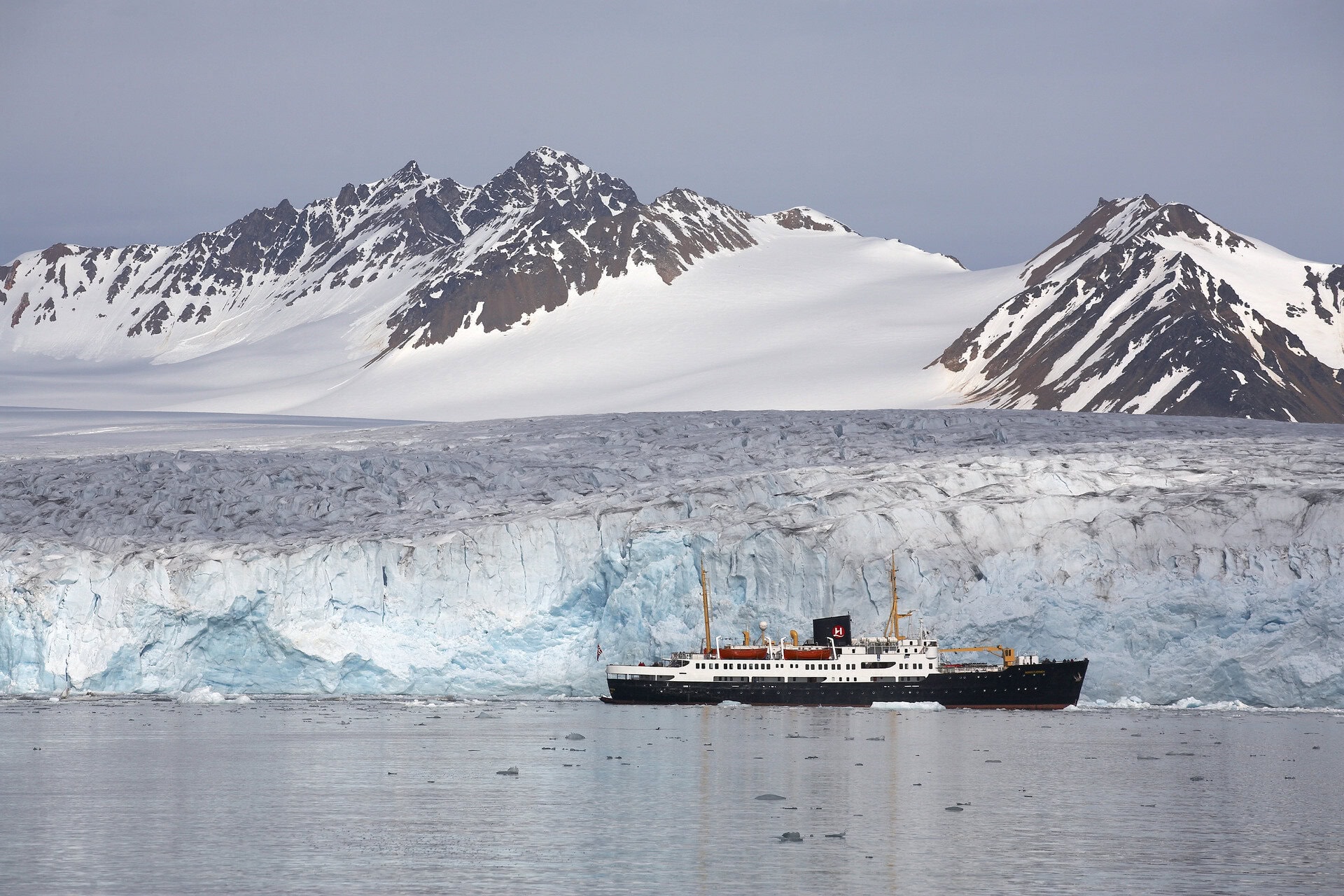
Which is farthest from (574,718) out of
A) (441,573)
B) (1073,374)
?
(1073,374)

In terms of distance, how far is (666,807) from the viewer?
740 inches

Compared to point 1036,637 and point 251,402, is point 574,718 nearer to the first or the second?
point 1036,637

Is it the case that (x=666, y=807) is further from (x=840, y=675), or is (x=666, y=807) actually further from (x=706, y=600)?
(x=840, y=675)

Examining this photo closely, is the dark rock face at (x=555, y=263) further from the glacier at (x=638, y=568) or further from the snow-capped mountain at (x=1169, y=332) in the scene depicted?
the glacier at (x=638, y=568)

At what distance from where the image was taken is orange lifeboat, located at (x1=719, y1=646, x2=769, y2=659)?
123 ft

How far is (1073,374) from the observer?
12512 centimetres

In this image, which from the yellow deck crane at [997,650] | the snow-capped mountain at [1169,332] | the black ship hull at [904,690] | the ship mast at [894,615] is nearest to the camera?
the yellow deck crane at [997,650]

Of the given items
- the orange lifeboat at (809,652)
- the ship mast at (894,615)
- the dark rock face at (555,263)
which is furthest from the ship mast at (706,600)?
the dark rock face at (555,263)

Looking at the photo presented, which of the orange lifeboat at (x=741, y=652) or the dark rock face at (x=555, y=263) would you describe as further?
the dark rock face at (x=555, y=263)

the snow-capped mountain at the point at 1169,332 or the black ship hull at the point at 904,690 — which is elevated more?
the snow-capped mountain at the point at 1169,332

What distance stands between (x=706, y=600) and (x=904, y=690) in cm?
575

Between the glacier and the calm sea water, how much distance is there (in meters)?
2.85

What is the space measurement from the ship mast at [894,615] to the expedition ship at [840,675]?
4cm

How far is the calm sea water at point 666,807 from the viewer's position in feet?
46.8
